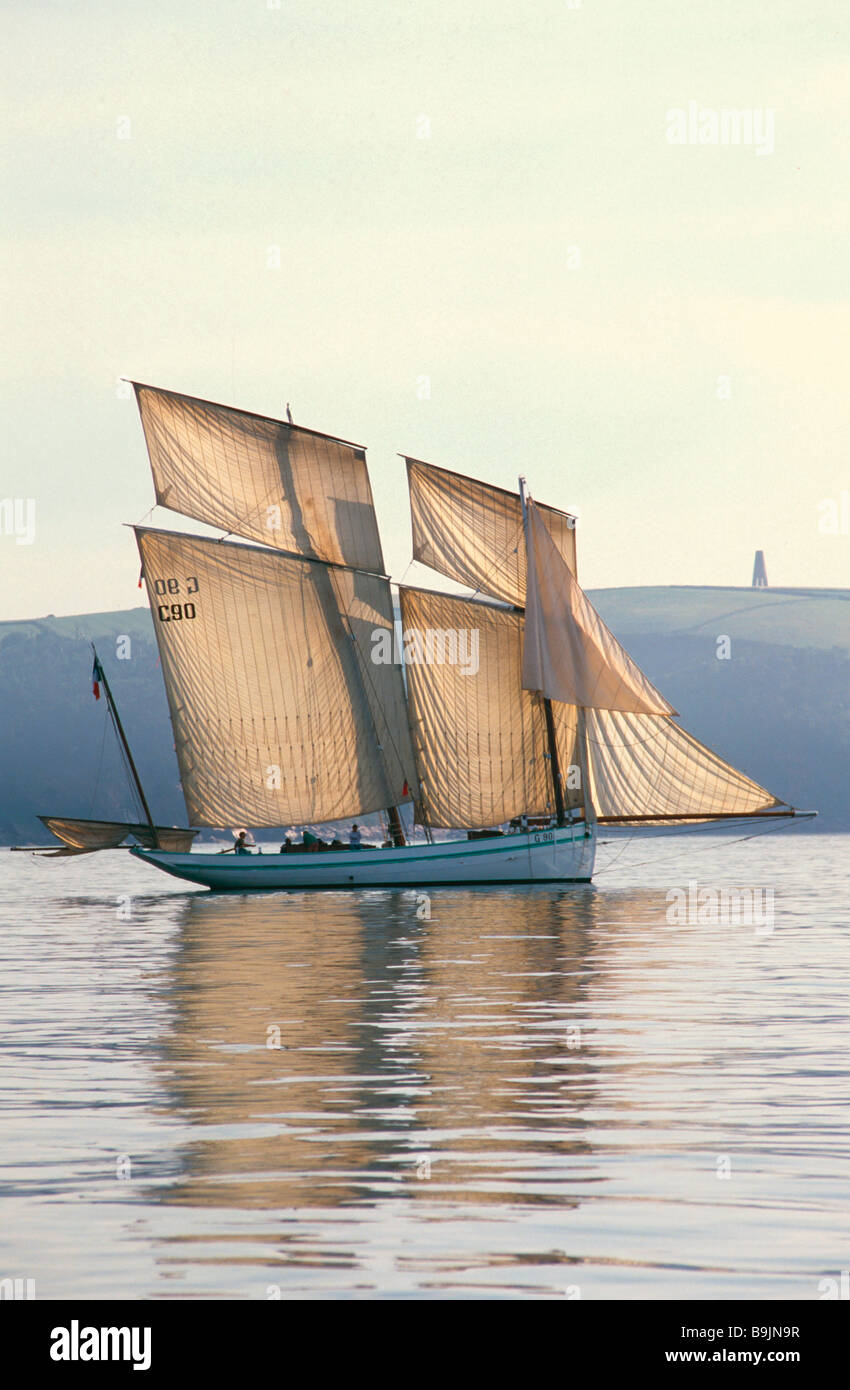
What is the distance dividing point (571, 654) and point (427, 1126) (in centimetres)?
5897

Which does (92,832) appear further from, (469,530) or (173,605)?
(469,530)

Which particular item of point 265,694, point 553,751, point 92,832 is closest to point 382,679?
point 265,694

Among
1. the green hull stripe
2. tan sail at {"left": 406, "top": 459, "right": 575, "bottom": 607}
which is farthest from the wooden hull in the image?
tan sail at {"left": 406, "top": 459, "right": 575, "bottom": 607}

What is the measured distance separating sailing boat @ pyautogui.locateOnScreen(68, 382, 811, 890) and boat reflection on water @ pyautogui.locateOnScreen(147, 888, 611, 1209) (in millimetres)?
28549

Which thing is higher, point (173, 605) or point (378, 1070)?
point (173, 605)

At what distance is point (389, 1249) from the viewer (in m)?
16.1

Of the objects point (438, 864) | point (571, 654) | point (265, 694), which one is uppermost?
point (571, 654)

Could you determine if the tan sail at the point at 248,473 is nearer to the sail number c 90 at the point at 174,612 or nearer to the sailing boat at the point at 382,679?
the sailing boat at the point at 382,679

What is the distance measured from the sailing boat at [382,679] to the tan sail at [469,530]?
92 mm

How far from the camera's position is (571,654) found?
8000 centimetres

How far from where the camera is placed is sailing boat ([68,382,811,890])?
267 ft

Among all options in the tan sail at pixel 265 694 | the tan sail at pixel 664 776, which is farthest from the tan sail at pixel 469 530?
the tan sail at pixel 664 776
